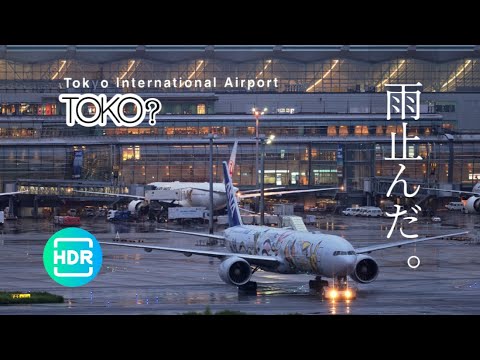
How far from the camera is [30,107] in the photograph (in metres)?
115

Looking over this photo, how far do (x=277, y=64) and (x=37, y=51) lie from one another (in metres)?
37.1

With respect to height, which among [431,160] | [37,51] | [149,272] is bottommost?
[149,272]

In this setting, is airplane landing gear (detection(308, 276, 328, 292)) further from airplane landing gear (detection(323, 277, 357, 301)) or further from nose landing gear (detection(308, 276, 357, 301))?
airplane landing gear (detection(323, 277, 357, 301))

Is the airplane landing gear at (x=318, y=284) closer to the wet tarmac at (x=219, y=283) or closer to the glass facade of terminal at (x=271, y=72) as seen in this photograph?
the wet tarmac at (x=219, y=283)

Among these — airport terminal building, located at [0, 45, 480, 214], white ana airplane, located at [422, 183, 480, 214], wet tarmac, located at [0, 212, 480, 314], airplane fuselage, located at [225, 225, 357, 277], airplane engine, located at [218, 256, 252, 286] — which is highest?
airport terminal building, located at [0, 45, 480, 214]

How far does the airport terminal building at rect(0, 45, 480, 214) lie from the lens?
117 meters

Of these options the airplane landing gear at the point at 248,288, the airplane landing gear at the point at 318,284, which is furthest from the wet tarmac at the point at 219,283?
the airplane landing gear at the point at 318,284

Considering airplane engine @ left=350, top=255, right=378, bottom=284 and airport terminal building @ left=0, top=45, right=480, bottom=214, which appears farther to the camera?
airport terminal building @ left=0, top=45, right=480, bottom=214

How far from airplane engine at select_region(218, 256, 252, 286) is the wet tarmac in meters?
0.73

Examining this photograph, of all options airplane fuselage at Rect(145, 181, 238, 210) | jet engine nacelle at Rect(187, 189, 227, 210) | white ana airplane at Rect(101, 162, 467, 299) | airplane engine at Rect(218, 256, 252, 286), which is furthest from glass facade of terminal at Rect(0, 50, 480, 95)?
airplane engine at Rect(218, 256, 252, 286)

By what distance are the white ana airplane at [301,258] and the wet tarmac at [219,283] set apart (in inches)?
43.7

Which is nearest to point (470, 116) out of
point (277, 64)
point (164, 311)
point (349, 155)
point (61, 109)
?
point (349, 155)

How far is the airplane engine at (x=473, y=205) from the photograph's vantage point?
122750mm
